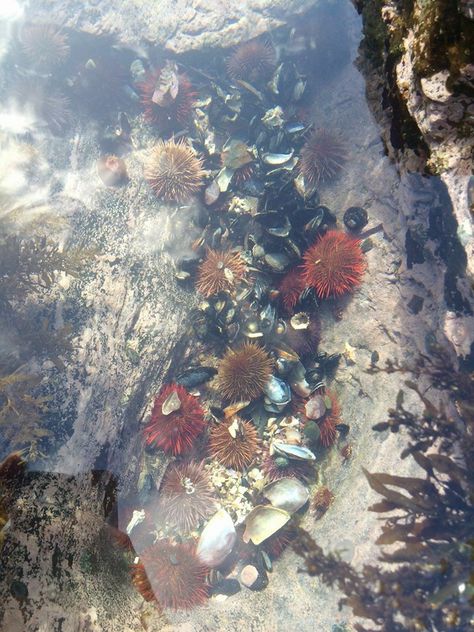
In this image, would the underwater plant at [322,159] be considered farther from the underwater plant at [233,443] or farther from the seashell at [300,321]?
the underwater plant at [233,443]

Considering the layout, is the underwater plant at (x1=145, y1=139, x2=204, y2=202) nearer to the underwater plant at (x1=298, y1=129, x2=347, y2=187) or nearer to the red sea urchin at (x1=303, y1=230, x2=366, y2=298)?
the underwater plant at (x1=298, y1=129, x2=347, y2=187)

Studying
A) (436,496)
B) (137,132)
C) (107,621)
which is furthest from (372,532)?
(137,132)

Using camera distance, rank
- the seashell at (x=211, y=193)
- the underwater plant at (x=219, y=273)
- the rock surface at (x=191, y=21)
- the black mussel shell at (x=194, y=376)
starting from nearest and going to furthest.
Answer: the black mussel shell at (x=194, y=376), the underwater plant at (x=219, y=273), the seashell at (x=211, y=193), the rock surface at (x=191, y=21)

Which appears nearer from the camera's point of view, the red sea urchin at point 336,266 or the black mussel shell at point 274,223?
the red sea urchin at point 336,266

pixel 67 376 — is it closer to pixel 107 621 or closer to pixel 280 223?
pixel 107 621

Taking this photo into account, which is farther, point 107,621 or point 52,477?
point 52,477

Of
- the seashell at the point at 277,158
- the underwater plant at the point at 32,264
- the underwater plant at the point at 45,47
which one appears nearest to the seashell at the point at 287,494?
the underwater plant at the point at 32,264

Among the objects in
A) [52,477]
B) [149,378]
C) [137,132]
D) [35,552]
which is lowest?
[149,378]
